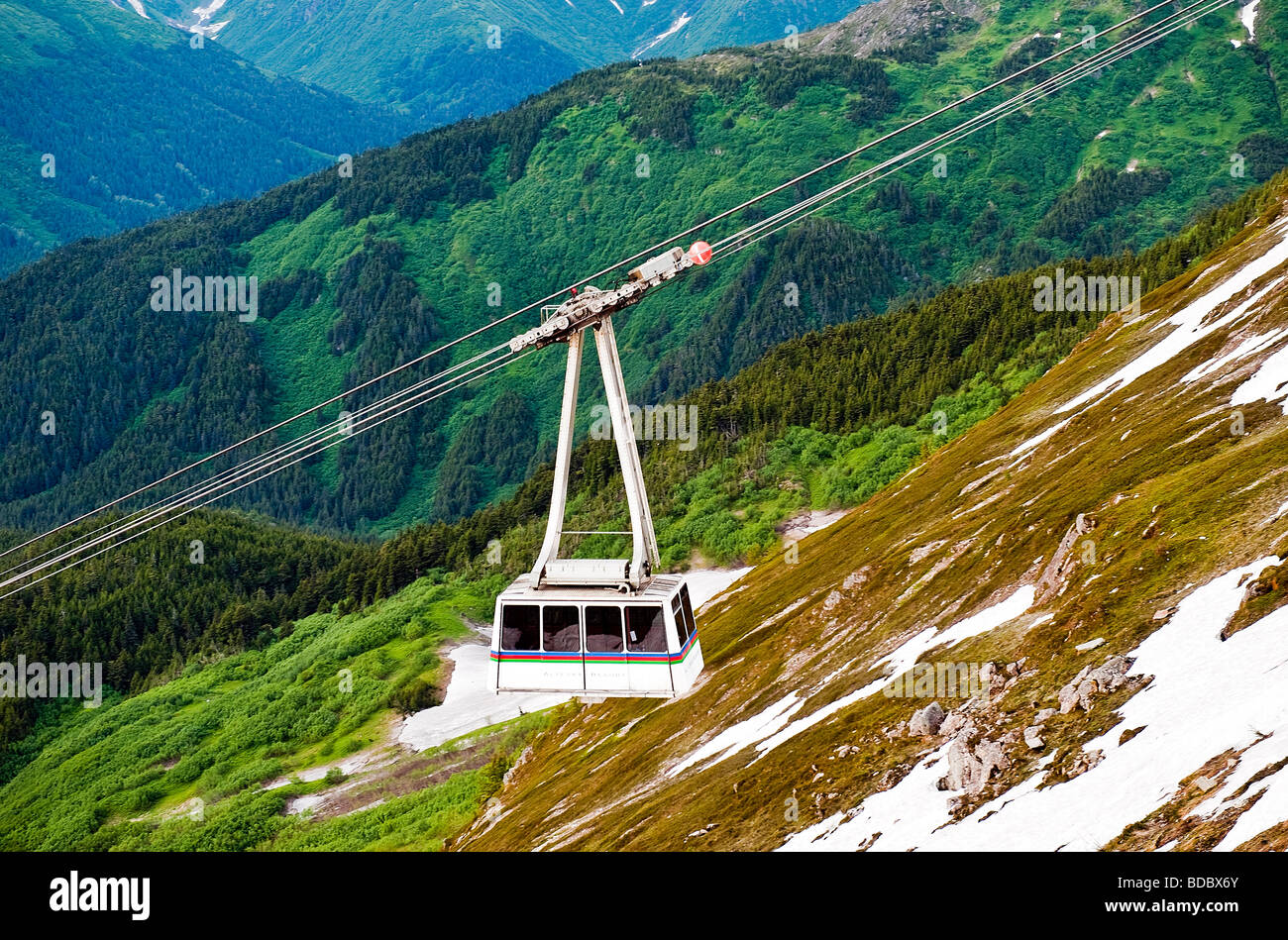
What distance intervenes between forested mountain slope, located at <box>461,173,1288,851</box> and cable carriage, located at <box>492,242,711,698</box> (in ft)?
24.6

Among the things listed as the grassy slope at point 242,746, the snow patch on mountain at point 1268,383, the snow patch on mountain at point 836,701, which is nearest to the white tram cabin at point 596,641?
the snow patch on mountain at point 836,701

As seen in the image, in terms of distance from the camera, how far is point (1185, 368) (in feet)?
241

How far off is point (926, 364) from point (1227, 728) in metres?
138

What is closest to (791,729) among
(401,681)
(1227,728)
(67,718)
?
(1227,728)

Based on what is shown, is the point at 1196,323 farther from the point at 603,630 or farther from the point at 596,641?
the point at 596,641

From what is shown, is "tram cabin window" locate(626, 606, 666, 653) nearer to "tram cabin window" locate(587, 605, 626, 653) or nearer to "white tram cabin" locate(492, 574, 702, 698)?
"white tram cabin" locate(492, 574, 702, 698)

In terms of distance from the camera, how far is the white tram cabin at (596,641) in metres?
39.9

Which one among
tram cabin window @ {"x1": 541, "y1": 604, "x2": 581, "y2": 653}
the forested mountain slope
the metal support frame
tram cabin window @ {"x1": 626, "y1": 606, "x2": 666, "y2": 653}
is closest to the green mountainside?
the forested mountain slope

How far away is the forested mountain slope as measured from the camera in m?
32.0

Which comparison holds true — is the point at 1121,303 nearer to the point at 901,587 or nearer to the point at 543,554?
the point at 901,587

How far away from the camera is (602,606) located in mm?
40281

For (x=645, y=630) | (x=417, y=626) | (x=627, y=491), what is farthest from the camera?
(x=417, y=626)

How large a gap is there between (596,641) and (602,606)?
105 cm

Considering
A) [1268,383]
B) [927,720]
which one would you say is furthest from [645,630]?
[1268,383]
